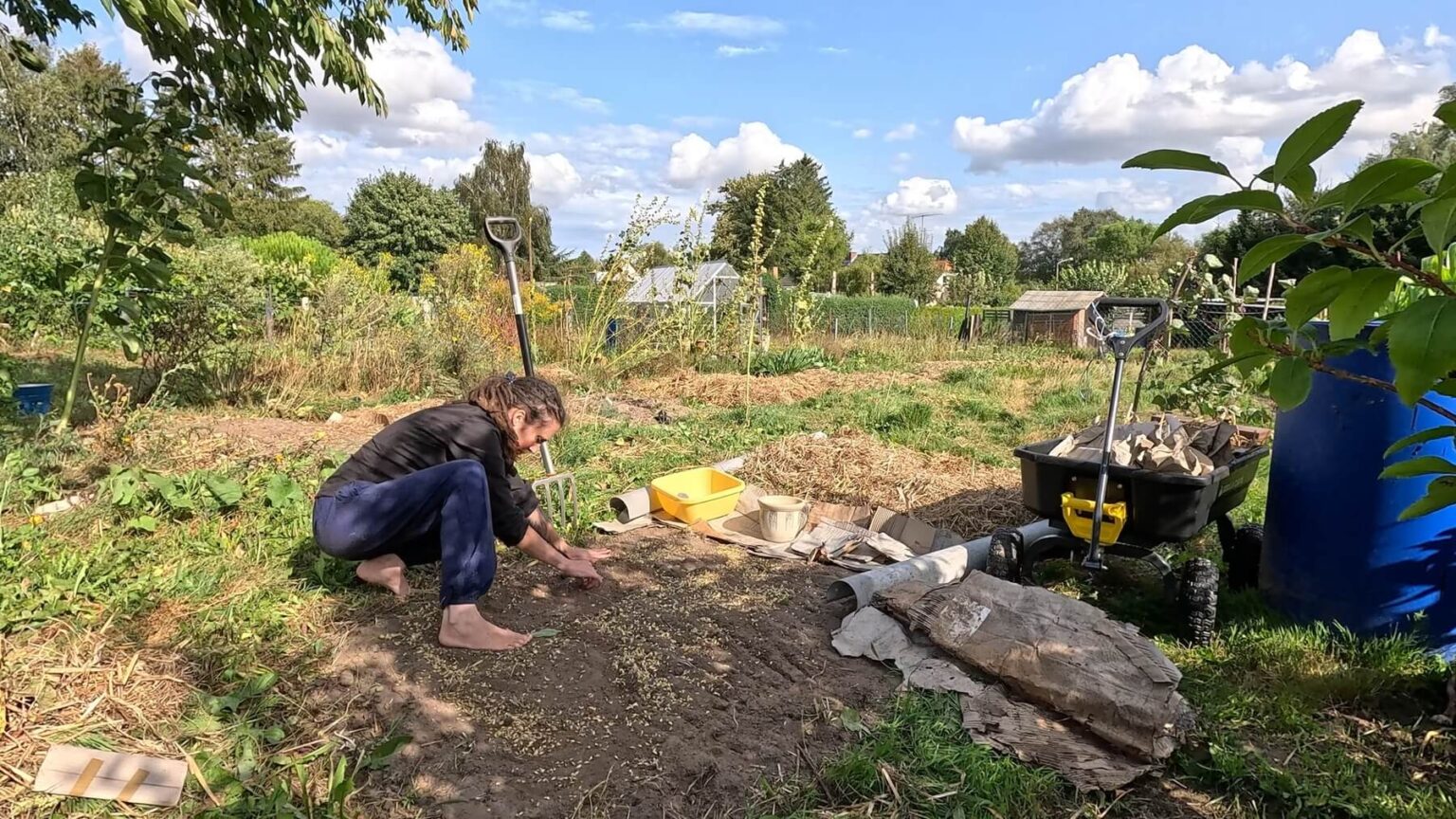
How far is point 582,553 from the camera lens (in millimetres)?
3473

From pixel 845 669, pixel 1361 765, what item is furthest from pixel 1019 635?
pixel 1361 765

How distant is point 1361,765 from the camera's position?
2270mm

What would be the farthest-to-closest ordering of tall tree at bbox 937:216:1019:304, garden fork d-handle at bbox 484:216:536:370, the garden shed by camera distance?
tall tree at bbox 937:216:1019:304 → the garden shed → garden fork d-handle at bbox 484:216:536:370

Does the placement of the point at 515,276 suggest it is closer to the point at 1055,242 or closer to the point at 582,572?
the point at 582,572

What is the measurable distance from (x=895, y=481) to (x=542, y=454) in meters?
2.29

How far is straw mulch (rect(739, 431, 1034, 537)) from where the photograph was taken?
4641 mm

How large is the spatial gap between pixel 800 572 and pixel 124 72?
36609mm

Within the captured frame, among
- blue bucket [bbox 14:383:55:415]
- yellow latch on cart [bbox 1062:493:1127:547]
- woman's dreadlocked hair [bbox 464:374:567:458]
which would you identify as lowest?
yellow latch on cart [bbox 1062:493:1127:547]

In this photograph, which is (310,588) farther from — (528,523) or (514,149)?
(514,149)

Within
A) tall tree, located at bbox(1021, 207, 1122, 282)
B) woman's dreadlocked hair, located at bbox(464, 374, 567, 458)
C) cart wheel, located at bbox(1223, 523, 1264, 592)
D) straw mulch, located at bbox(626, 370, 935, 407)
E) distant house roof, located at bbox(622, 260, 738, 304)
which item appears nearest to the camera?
woman's dreadlocked hair, located at bbox(464, 374, 567, 458)

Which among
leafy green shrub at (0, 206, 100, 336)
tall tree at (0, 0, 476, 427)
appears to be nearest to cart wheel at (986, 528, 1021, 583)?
tall tree at (0, 0, 476, 427)

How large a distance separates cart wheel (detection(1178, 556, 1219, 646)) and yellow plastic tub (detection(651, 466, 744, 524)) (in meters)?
2.25

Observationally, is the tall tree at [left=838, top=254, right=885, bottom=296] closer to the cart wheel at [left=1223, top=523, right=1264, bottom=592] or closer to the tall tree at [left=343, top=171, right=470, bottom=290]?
the tall tree at [left=343, top=171, right=470, bottom=290]

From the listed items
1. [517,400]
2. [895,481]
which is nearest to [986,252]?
[895,481]
